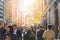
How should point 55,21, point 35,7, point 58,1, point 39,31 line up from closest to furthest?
point 39,31 → point 58,1 → point 55,21 → point 35,7

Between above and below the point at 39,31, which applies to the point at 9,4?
above

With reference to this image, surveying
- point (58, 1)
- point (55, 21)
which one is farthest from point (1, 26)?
point (55, 21)

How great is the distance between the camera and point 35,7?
65812 millimetres

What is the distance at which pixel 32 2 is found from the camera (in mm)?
68875

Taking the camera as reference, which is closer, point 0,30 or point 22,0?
point 0,30

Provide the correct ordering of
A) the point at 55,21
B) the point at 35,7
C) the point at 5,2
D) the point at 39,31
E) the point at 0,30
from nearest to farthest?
the point at 0,30 → the point at 39,31 → the point at 55,21 → the point at 35,7 → the point at 5,2

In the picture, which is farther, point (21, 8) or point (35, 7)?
point (21, 8)

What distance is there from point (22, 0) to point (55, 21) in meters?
54.6

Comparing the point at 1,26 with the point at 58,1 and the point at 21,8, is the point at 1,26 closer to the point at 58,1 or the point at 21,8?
the point at 58,1

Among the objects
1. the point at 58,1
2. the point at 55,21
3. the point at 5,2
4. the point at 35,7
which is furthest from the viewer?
the point at 5,2

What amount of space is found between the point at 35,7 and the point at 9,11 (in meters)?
8.20

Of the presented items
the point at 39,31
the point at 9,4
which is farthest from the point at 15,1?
the point at 39,31

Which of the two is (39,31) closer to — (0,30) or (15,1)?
(0,30)

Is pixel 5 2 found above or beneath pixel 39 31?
above
